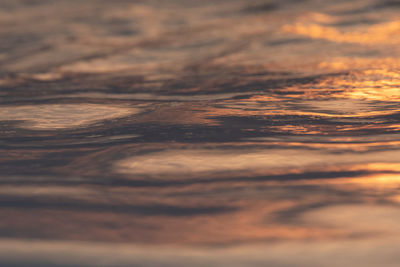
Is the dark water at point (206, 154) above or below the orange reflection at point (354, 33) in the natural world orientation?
below

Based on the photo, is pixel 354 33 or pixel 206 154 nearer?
pixel 206 154

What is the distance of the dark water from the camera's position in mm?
531

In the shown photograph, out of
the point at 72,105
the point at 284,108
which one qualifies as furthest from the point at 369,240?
the point at 72,105

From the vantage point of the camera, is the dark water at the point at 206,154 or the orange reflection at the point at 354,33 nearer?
the dark water at the point at 206,154

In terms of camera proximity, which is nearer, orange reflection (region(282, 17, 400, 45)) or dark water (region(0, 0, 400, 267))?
dark water (region(0, 0, 400, 267))

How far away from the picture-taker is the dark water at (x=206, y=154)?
0.53 m

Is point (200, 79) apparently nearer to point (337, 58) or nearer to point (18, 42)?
point (337, 58)

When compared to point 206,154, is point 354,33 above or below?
above

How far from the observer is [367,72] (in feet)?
4.72

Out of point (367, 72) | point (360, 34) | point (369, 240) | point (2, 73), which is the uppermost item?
point (360, 34)

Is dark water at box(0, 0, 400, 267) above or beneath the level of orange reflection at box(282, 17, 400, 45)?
beneath

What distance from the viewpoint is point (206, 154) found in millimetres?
804

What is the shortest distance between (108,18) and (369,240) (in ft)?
7.41

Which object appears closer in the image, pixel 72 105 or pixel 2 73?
pixel 72 105
